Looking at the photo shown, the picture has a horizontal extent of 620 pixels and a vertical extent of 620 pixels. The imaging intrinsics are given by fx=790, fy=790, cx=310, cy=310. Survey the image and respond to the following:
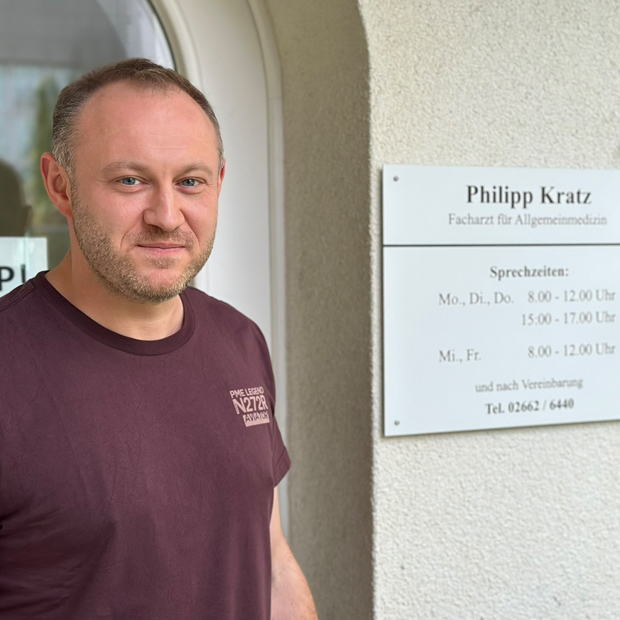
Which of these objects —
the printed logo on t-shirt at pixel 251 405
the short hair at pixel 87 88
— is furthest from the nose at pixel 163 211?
the printed logo on t-shirt at pixel 251 405

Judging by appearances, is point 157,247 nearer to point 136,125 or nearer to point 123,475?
point 136,125

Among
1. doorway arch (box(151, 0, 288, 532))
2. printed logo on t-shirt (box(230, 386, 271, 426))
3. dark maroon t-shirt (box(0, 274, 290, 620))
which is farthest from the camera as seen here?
doorway arch (box(151, 0, 288, 532))

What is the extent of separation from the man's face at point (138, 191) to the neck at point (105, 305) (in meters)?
0.05

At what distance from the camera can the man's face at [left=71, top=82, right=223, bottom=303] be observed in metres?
1.32

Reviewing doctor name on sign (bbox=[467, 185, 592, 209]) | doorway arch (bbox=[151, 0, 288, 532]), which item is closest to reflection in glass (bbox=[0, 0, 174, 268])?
doorway arch (bbox=[151, 0, 288, 532])

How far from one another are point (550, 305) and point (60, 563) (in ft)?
4.39

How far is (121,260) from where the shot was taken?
1328mm

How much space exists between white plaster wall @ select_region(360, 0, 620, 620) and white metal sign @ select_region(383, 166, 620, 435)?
43 mm

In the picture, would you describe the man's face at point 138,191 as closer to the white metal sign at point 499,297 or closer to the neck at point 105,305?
the neck at point 105,305

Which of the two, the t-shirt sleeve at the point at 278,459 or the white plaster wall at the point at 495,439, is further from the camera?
the white plaster wall at the point at 495,439

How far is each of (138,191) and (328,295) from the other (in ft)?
2.79

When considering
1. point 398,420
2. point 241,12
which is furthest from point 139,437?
point 241,12

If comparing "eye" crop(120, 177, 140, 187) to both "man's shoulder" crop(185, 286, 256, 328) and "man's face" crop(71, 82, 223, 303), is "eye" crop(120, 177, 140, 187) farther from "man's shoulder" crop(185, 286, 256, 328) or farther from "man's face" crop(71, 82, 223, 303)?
"man's shoulder" crop(185, 286, 256, 328)

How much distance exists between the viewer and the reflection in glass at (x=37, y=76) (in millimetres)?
1983
